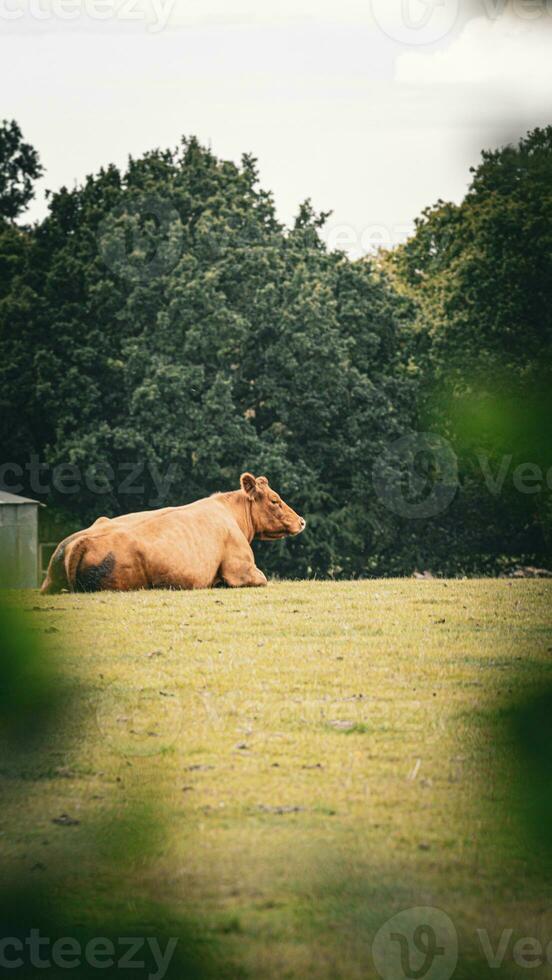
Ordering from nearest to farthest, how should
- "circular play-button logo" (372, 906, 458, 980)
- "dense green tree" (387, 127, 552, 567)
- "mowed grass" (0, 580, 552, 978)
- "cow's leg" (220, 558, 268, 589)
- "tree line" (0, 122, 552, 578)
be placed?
"dense green tree" (387, 127, 552, 567), "mowed grass" (0, 580, 552, 978), "circular play-button logo" (372, 906, 458, 980), "cow's leg" (220, 558, 268, 589), "tree line" (0, 122, 552, 578)

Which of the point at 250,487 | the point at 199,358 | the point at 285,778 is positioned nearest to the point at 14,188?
the point at 199,358

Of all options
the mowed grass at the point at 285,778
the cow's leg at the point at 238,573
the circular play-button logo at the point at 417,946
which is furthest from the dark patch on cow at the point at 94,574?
the circular play-button logo at the point at 417,946

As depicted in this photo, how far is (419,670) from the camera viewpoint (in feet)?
31.3

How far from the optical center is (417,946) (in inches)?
143

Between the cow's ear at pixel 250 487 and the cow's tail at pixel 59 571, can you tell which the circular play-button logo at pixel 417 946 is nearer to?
the cow's tail at pixel 59 571

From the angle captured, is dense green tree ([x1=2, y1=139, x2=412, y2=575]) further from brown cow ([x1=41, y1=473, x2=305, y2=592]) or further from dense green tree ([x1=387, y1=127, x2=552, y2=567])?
dense green tree ([x1=387, y1=127, x2=552, y2=567])

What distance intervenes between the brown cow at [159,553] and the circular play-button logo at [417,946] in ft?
34.3

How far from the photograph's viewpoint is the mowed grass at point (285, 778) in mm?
1544

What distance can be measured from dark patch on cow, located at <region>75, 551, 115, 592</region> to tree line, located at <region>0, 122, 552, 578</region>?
19914mm

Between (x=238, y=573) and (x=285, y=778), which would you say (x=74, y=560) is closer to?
(x=238, y=573)

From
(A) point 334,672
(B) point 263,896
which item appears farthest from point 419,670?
(B) point 263,896

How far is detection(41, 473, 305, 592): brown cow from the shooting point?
49.2ft

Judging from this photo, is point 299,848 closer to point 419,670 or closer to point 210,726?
point 210,726

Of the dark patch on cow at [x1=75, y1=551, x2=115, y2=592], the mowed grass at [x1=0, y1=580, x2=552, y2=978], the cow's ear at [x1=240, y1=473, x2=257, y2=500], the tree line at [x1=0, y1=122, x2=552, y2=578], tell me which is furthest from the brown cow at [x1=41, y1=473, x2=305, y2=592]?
the tree line at [x1=0, y1=122, x2=552, y2=578]
